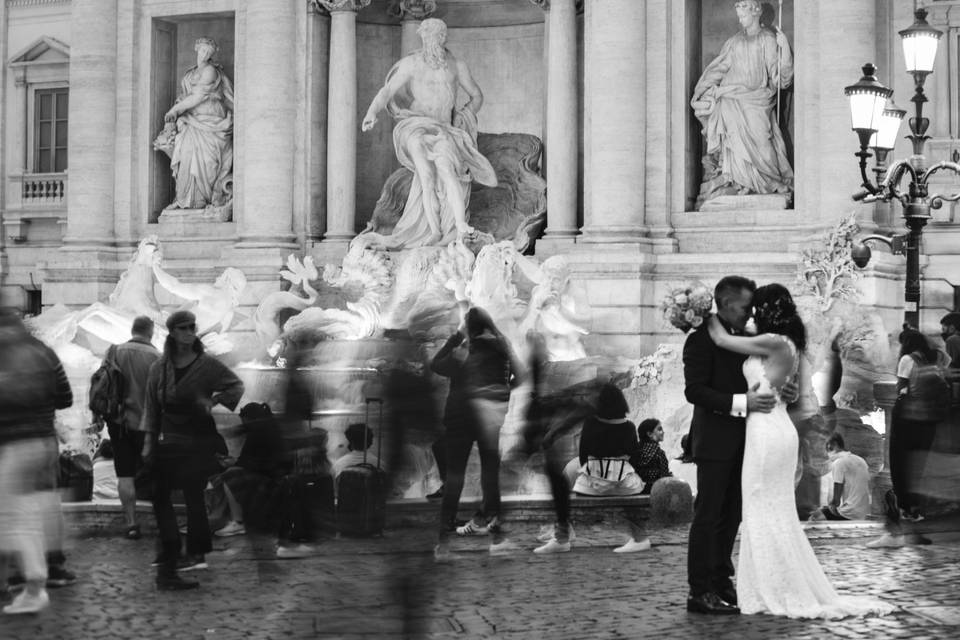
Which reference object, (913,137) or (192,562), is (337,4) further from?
(192,562)

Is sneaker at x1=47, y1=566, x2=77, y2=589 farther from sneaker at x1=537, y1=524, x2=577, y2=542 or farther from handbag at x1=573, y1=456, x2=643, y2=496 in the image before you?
handbag at x1=573, y1=456, x2=643, y2=496

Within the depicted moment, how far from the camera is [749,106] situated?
2231 cm

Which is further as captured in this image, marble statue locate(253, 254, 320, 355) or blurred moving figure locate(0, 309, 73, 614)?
marble statue locate(253, 254, 320, 355)

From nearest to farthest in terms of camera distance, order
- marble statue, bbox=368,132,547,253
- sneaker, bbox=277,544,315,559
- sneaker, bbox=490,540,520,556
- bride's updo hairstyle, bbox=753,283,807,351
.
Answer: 1. bride's updo hairstyle, bbox=753,283,807,351
2. sneaker, bbox=277,544,315,559
3. sneaker, bbox=490,540,520,556
4. marble statue, bbox=368,132,547,253

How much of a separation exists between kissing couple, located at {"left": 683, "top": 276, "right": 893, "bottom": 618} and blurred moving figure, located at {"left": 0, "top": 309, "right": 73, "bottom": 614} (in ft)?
13.4

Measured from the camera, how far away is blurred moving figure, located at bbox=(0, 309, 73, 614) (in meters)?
10.5

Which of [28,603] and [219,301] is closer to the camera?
[28,603]

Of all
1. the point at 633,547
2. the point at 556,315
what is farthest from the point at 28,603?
the point at 556,315

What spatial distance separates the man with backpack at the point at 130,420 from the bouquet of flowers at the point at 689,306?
16.4 feet

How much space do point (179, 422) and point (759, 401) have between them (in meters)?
4.01

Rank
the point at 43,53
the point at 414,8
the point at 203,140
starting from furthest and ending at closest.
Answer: the point at 43,53 → the point at 203,140 → the point at 414,8

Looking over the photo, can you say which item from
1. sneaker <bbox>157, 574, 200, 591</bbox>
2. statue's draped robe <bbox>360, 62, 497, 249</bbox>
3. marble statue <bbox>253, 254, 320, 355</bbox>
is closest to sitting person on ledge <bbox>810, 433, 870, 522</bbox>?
sneaker <bbox>157, 574, 200, 591</bbox>

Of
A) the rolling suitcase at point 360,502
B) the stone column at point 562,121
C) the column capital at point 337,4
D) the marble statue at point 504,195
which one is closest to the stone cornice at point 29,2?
the column capital at point 337,4

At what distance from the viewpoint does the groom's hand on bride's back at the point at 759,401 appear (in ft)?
34.3
